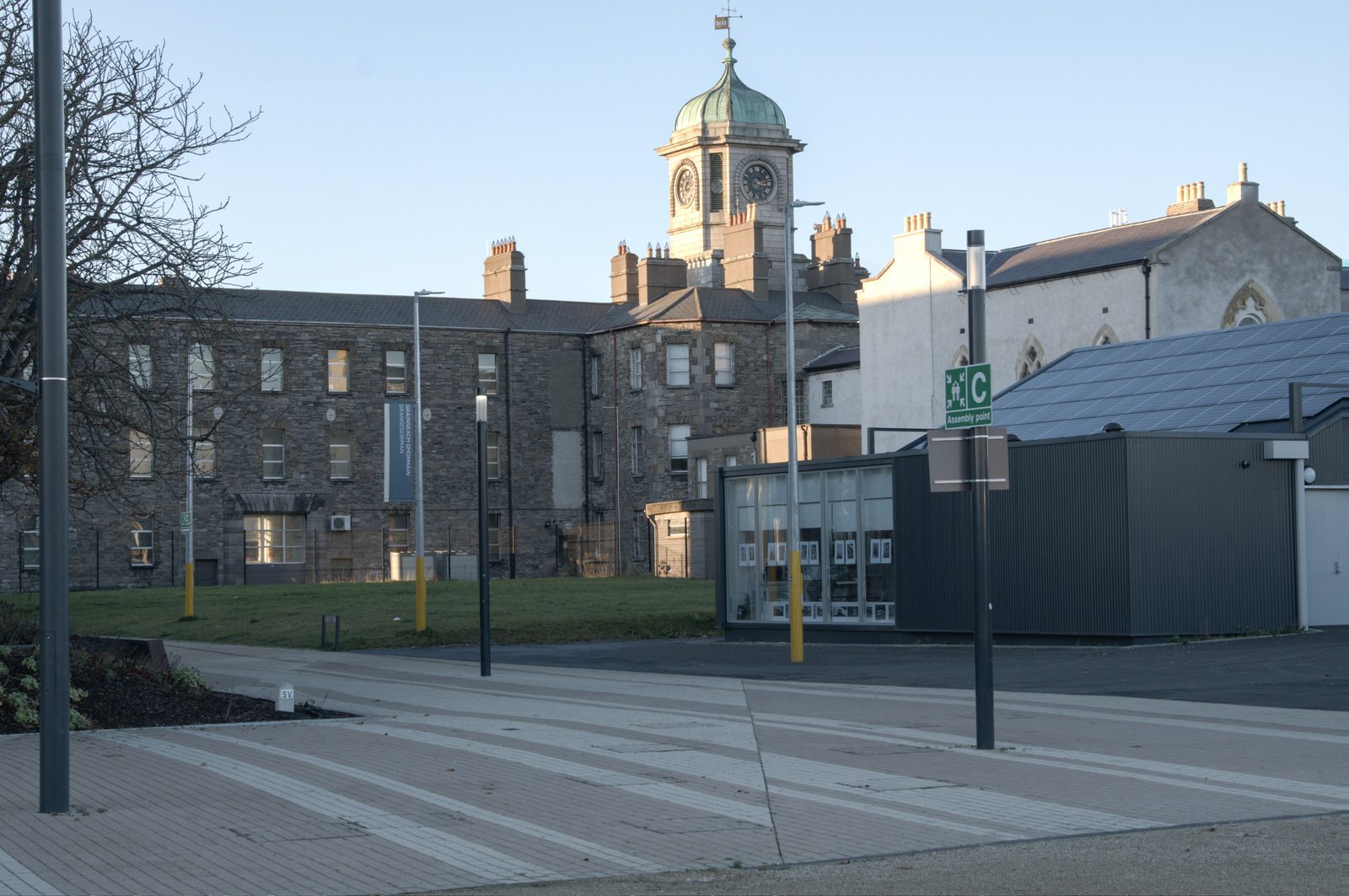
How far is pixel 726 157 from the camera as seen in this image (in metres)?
103

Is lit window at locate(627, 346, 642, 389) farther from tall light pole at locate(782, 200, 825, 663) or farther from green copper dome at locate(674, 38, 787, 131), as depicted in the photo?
tall light pole at locate(782, 200, 825, 663)

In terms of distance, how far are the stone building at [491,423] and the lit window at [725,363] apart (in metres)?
0.08

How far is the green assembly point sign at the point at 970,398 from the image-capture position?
13492 millimetres

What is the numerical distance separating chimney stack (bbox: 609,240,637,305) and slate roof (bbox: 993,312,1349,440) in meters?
39.5

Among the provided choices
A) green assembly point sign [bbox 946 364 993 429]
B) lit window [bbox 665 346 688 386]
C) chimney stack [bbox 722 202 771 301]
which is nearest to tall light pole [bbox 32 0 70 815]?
green assembly point sign [bbox 946 364 993 429]

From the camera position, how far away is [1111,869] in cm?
Answer: 867

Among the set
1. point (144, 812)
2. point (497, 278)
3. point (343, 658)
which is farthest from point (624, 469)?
point (144, 812)

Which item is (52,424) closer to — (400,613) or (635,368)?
(400,613)

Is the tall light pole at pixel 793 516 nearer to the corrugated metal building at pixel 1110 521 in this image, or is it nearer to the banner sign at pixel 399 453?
the corrugated metal building at pixel 1110 521

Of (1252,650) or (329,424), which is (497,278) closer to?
(329,424)

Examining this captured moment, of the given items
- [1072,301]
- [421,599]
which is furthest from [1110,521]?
[1072,301]

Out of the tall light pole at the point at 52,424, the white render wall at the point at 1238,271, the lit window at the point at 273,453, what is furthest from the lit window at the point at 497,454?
the tall light pole at the point at 52,424

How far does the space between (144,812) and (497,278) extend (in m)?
64.0

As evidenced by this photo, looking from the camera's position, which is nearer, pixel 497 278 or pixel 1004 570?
pixel 1004 570
